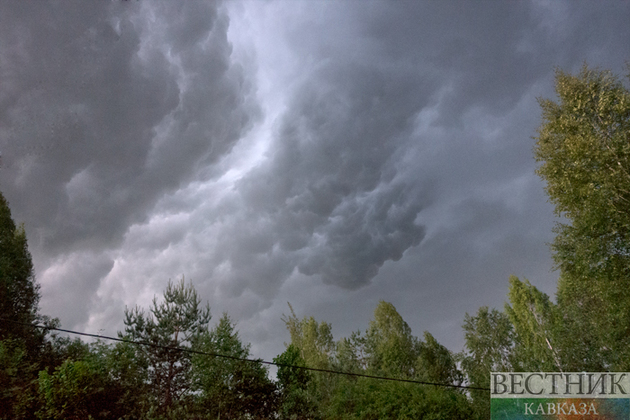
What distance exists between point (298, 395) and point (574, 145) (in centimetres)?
2217

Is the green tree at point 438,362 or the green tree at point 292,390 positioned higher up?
the green tree at point 438,362

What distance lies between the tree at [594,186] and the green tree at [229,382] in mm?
19908

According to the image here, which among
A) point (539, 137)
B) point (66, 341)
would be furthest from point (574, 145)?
point (66, 341)

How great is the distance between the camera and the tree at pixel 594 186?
1424 cm

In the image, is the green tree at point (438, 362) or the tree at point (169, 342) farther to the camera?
the green tree at point (438, 362)

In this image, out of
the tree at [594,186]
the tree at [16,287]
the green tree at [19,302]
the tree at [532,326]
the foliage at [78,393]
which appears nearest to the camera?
the tree at [594,186]

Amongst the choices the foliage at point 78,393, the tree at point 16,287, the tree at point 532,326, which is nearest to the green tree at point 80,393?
the foliage at point 78,393

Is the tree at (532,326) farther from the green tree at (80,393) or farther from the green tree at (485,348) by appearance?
the green tree at (80,393)

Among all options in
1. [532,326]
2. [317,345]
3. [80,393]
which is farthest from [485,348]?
[80,393]

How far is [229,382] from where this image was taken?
25516 mm

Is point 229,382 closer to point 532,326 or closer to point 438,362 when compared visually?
point 532,326

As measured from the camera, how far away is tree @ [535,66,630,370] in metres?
14.2

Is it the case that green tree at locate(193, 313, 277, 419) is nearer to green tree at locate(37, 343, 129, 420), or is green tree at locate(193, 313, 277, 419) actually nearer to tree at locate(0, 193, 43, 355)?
green tree at locate(37, 343, 129, 420)

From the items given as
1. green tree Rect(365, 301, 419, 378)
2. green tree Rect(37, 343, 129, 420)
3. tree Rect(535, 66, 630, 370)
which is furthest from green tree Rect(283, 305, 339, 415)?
tree Rect(535, 66, 630, 370)
